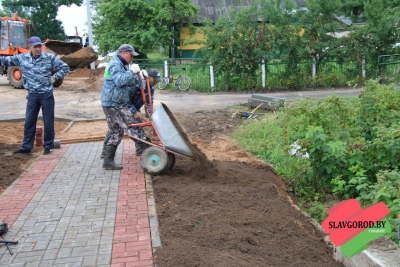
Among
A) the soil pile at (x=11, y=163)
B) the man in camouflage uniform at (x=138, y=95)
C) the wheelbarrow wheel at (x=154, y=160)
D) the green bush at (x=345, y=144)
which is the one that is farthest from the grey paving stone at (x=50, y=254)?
the green bush at (x=345, y=144)

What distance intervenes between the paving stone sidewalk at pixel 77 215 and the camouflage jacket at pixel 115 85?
1065 mm

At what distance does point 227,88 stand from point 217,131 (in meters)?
9.66

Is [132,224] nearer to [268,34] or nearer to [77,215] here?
[77,215]

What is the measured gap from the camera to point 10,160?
7246 millimetres

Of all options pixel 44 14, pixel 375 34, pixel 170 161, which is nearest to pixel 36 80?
pixel 170 161

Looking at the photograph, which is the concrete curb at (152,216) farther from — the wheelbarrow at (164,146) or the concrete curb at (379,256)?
the concrete curb at (379,256)

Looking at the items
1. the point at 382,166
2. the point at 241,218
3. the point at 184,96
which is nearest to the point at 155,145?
the point at 241,218

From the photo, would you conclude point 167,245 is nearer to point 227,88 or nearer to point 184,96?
point 184,96

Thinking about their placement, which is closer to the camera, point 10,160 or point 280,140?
point 10,160

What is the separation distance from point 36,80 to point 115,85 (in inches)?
76.4

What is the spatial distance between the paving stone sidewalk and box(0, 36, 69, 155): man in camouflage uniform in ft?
2.45

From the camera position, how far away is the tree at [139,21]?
90.1ft

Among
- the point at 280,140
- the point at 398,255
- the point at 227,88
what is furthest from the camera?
the point at 227,88

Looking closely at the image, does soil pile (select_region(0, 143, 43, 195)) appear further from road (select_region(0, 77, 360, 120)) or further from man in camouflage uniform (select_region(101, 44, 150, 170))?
road (select_region(0, 77, 360, 120))
